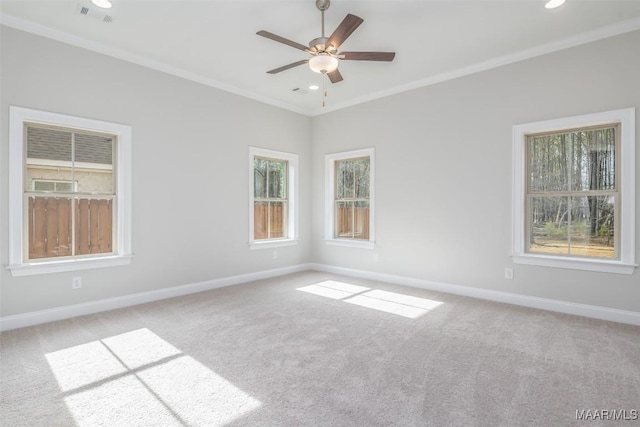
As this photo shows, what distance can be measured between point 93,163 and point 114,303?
1.63 meters

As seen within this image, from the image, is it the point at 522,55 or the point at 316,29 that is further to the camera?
the point at 522,55

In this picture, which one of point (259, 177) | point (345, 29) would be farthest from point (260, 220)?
point (345, 29)

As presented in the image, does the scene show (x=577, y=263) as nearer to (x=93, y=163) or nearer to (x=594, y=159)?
(x=594, y=159)

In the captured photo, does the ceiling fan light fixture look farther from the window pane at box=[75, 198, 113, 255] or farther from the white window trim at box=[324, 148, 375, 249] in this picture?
the window pane at box=[75, 198, 113, 255]

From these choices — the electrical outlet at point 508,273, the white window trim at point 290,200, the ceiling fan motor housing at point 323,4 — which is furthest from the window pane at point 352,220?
the ceiling fan motor housing at point 323,4

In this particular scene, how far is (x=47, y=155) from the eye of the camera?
3.43m

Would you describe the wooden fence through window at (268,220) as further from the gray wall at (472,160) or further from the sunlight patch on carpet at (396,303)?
the sunlight patch on carpet at (396,303)

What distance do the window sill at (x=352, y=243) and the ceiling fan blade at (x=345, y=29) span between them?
325cm

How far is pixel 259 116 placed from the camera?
5309mm

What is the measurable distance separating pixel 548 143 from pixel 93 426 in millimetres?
4852

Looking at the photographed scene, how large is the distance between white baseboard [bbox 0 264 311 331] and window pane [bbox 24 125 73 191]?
1.28m

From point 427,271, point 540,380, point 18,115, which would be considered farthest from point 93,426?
point 427,271

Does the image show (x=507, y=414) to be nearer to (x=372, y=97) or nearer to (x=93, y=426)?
(x=93, y=426)

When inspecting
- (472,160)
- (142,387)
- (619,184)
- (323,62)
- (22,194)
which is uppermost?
(323,62)
